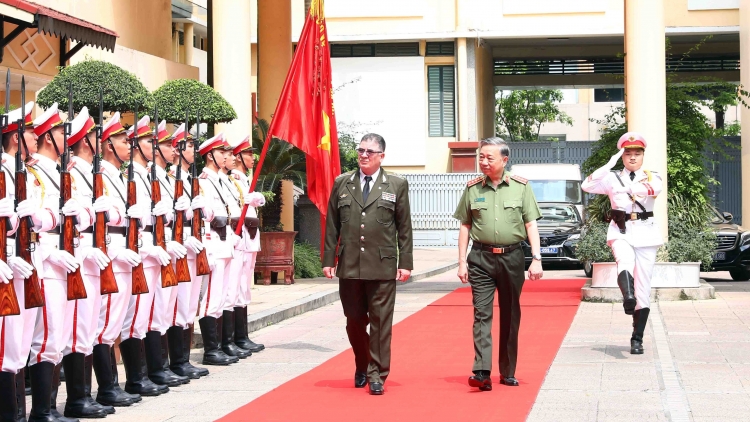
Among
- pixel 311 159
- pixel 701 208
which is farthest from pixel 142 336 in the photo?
pixel 701 208

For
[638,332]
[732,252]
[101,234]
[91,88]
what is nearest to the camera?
[101,234]

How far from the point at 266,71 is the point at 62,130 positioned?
13.9 metres

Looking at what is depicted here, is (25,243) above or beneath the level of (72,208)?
beneath

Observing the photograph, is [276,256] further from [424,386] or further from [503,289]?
[503,289]

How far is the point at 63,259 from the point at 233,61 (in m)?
9.86

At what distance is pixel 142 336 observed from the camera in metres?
9.25

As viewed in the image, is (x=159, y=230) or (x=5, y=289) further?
(x=159, y=230)

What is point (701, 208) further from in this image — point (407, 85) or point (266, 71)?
point (407, 85)

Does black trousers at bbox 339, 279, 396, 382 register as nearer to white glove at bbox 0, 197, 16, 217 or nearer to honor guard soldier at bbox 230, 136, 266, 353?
honor guard soldier at bbox 230, 136, 266, 353

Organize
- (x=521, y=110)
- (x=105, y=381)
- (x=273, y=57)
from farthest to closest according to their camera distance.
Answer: (x=521, y=110) < (x=273, y=57) < (x=105, y=381)

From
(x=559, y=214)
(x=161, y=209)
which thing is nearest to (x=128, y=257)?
(x=161, y=209)

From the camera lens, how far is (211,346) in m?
11.0

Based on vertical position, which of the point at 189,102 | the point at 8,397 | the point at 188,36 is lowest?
the point at 8,397

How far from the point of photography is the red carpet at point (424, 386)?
27.6 feet
